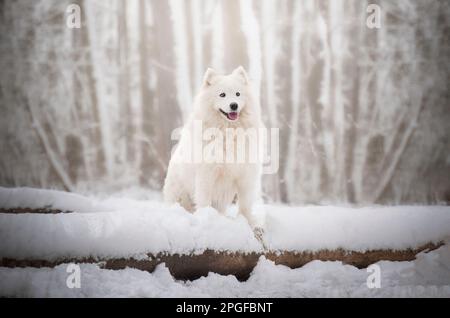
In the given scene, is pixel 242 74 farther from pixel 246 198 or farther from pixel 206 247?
pixel 206 247

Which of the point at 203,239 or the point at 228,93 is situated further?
the point at 228,93

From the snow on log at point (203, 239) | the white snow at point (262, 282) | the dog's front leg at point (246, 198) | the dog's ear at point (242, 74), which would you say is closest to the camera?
the white snow at point (262, 282)

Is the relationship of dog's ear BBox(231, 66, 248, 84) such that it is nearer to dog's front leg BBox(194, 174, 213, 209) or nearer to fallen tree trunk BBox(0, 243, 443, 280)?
dog's front leg BBox(194, 174, 213, 209)

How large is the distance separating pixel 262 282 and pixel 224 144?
162cm

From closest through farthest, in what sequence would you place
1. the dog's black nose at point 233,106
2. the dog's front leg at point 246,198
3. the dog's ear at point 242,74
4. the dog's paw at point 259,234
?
the dog's paw at point 259,234, the dog's black nose at point 233,106, the dog's front leg at point 246,198, the dog's ear at point 242,74

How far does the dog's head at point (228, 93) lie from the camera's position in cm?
424

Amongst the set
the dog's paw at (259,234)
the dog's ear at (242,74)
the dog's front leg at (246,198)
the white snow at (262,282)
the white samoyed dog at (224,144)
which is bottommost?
the white snow at (262,282)

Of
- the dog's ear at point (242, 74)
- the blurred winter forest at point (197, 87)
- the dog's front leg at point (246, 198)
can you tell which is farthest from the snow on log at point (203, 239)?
the blurred winter forest at point (197, 87)

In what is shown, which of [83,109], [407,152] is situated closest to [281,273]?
[407,152]

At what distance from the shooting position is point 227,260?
3371mm

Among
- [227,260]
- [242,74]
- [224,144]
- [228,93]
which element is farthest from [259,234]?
[242,74]

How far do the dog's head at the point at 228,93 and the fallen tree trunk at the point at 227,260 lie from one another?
1586mm

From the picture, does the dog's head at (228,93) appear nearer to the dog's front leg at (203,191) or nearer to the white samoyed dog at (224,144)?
the white samoyed dog at (224,144)

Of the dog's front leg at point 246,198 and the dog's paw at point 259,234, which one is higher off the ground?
the dog's front leg at point 246,198
